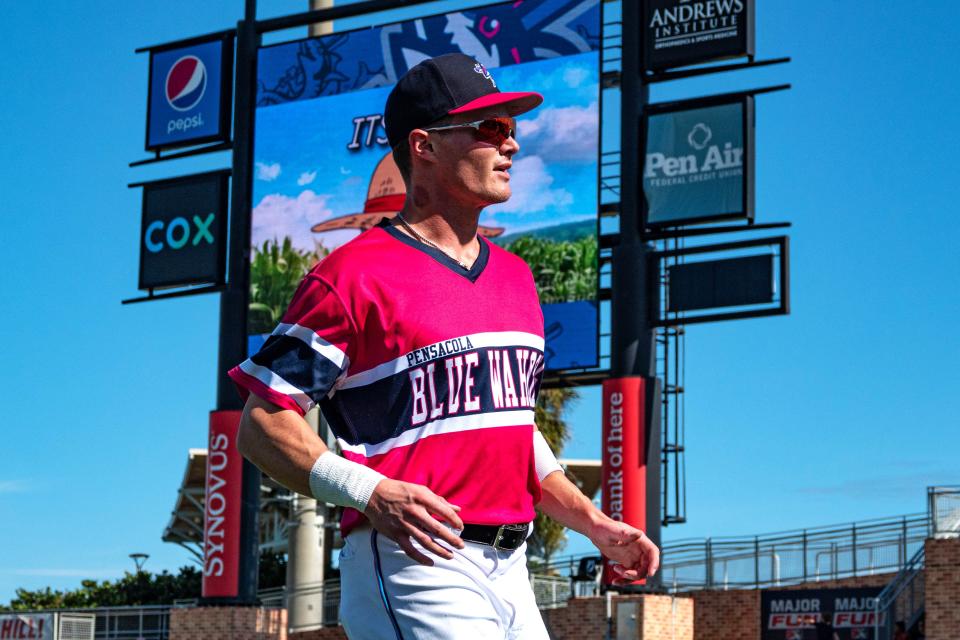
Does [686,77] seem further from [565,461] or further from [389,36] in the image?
[565,461]

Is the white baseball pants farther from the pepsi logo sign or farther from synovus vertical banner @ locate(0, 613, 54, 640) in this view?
synovus vertical banner @ locate(0, 613, 54, 640)

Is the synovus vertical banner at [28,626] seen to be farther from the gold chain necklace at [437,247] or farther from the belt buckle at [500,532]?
the belt buckle at [500,532]

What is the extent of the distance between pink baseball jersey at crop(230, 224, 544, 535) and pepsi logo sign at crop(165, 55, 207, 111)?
24985mm

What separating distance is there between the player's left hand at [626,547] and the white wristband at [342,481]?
890 mm

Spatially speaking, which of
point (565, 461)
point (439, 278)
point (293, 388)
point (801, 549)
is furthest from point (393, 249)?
point (565, 461)

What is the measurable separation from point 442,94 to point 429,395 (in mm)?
801

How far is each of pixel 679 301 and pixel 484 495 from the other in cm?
1924

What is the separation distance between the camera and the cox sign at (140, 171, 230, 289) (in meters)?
27.0

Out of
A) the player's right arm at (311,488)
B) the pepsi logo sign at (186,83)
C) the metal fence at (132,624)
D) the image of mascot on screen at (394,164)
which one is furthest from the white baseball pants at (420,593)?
the metal fence at (132,624)

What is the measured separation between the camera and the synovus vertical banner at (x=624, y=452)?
2188 centimetres

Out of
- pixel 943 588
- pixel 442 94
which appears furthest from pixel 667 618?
pixel 442 94

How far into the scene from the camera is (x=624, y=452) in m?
22.1

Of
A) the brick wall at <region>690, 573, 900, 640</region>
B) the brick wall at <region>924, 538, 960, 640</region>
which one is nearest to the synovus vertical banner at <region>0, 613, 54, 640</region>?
the brick wall at <region>690, 573, 900, 640</region>

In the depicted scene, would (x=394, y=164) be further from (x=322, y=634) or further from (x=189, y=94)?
(x=322, y=634)
